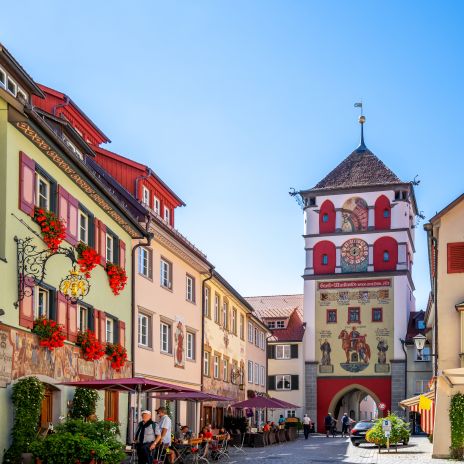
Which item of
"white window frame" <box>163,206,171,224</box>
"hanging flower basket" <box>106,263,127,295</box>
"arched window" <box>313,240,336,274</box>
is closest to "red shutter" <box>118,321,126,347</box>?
"hanging flower basket" <box>106,263,127,295</box>

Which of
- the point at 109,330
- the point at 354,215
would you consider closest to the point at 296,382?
the point at 354,215

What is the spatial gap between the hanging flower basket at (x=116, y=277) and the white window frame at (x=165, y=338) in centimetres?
595

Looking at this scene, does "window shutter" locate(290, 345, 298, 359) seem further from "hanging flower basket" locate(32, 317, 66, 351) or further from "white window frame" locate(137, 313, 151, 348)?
"hanging flower basket" locate(32, 317, 66, 351)

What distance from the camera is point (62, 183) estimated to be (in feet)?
74.5

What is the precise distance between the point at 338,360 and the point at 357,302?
4.55m

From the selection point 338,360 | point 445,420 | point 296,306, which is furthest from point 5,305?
point 296,306

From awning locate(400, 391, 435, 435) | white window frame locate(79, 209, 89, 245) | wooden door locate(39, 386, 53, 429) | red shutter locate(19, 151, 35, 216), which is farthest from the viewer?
awning locate(400, 391, 435, 435)

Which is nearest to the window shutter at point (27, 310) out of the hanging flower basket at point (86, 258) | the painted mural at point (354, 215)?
the hanging flower basket at point (86, 258)

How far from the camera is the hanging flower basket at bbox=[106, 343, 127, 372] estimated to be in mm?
26359

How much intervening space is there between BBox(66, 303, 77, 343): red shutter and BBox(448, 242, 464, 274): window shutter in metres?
18.2

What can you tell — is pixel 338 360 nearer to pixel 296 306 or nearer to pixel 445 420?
pixel 296 306

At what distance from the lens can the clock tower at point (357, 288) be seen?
66.8 metres

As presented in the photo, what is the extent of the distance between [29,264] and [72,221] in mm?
3839

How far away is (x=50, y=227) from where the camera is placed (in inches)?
809
